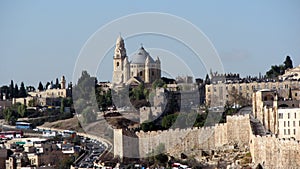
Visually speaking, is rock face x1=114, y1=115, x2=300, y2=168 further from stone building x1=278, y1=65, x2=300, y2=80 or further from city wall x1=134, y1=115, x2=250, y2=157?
stone building x1=278, y1=65, x2=300, y2=80

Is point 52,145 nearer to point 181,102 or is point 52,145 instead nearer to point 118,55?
point 181,102

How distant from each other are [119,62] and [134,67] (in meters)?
1.40

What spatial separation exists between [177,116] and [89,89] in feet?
47.3

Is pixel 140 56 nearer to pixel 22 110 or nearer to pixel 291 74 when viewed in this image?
pixel 22 110

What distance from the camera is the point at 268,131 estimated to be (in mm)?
37125

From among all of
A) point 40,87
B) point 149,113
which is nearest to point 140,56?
point 149,113

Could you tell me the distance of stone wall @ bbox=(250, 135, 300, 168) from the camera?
3272 centimetres

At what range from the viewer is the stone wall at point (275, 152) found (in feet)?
107

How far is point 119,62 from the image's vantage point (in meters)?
62.9

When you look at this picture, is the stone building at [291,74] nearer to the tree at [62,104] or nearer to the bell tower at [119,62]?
the bell tower at [119,62]

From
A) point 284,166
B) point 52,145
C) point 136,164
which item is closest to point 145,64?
point 52,145

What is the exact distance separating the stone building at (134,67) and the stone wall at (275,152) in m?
26.5

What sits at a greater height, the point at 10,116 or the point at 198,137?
the point at 10,116

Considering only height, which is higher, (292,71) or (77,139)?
(292,71)
